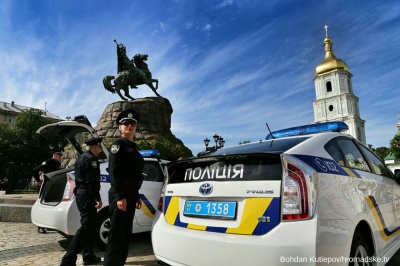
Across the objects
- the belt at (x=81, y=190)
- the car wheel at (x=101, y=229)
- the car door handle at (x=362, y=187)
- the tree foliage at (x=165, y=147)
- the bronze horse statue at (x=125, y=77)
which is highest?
the bronze horse statue at (x=125, y=77)

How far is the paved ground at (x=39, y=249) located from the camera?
159 inches

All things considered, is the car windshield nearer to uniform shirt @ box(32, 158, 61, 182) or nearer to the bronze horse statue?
uniform shirt @ box(32, 158, 61, 182)

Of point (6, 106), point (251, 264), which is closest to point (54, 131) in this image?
point (251, 264)

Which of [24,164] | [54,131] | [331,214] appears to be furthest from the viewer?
[24,164]

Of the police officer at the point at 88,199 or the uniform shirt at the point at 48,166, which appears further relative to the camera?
the uniform shirt at the point at 48,166

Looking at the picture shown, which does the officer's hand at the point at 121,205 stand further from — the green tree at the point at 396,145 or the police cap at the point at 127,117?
the green tree at the point at 396,145

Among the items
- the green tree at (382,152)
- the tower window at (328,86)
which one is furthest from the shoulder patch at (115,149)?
the green tree at (382,152)

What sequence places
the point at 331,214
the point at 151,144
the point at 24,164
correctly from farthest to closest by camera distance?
the point at 24,164 → the point at 151,144 → the point at 331,214

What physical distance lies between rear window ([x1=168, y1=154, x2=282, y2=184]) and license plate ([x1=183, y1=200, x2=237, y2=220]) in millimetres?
192

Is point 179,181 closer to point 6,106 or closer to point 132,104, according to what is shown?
point 132,104

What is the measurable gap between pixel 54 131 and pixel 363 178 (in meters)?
5.47

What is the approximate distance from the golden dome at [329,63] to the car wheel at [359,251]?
8334 cm

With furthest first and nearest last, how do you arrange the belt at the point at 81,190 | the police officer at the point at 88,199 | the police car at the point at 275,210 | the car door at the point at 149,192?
the car door at the point at 149,192 → the belt at the point at 81,190 → the police officer at the point at 88,199 → the police car at the point at 275,210

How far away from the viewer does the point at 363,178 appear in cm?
273
